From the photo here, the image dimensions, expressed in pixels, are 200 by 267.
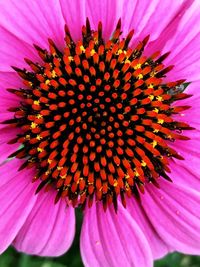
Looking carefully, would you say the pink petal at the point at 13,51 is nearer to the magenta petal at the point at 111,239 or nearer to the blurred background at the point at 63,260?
the magenta petal at the point at 111,239

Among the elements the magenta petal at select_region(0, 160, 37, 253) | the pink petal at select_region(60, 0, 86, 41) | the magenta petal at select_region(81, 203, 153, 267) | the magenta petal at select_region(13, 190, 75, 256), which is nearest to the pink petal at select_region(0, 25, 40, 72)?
the pink petal at select_region(60, 0, 86, 41)

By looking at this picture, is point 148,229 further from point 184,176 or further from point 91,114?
point 91,114

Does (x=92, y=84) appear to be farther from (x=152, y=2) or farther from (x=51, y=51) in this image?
(x=152, y=2)

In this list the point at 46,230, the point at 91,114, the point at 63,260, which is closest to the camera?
the point at 91,114

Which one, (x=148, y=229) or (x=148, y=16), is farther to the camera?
(x=148, y=229)

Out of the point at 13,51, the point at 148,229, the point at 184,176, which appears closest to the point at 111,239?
the point at 148,229

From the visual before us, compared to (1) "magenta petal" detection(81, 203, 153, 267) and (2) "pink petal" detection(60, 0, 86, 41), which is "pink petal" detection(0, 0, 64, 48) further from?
(1) "magenta petal" detection(81, 203, 153, 267)

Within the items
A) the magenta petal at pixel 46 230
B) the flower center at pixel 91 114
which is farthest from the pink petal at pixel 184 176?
the magenta petal at pixel 46 230
